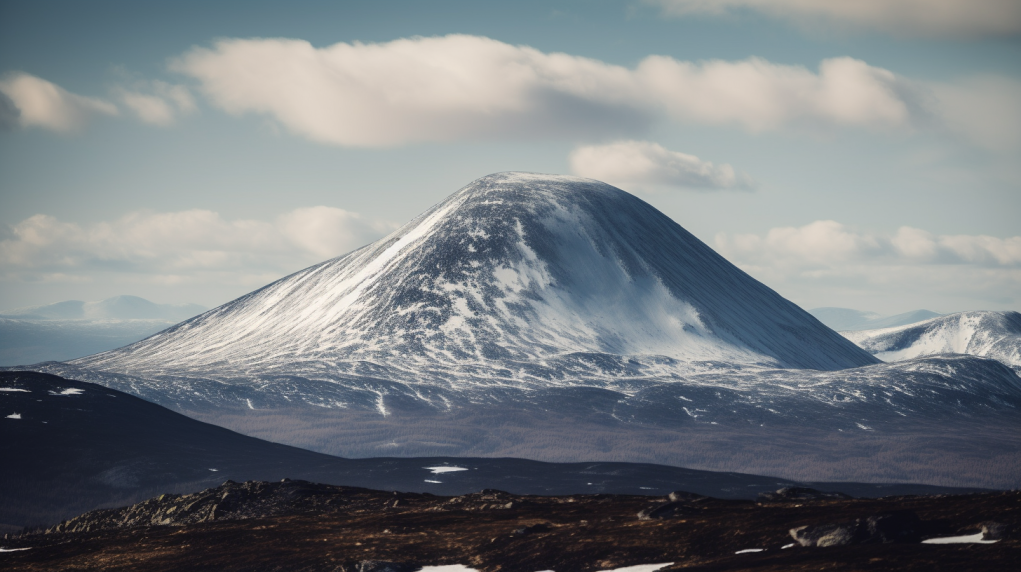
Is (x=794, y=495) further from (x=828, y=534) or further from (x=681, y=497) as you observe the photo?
(x=828, y=534)

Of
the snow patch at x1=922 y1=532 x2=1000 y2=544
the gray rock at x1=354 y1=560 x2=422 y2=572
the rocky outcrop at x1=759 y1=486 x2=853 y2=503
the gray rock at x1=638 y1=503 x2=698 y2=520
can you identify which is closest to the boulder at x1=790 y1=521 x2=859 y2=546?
the snow patch at x1=922 y1=532 x2=1000 y2=544

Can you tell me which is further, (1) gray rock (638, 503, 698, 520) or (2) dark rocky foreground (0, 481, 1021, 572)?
(1) gray rock (638, 503, 698, 520)

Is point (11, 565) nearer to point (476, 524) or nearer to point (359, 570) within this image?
point (359, 570)

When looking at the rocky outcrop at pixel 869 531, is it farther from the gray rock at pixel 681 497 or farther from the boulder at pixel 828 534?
the gray rock at pixel 681 497

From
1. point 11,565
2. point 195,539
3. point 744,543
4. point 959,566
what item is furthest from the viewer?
point 195,539

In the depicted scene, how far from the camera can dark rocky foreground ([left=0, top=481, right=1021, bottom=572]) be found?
162 ft

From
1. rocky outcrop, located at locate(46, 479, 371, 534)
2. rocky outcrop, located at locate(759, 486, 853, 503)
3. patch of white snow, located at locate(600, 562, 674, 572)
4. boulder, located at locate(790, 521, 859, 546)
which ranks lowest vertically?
rocky outcrop, located at locate(46, 479, 371, 534)

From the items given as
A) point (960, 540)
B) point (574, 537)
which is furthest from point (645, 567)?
point (960, 540)

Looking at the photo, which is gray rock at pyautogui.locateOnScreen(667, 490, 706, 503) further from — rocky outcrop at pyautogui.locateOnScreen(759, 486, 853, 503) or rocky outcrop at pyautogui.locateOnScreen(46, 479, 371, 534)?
rocky outcrop at pyautogui.locateOnScreen(46, 479, 371, 534)

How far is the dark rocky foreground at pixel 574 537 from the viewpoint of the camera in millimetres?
49344

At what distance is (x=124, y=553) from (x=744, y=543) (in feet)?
146

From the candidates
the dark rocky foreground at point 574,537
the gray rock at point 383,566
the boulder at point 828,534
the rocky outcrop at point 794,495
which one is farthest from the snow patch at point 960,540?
the gray rock at point 383,566

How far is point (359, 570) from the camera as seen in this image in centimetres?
5903

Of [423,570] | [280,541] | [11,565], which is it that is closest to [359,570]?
[423,570]
